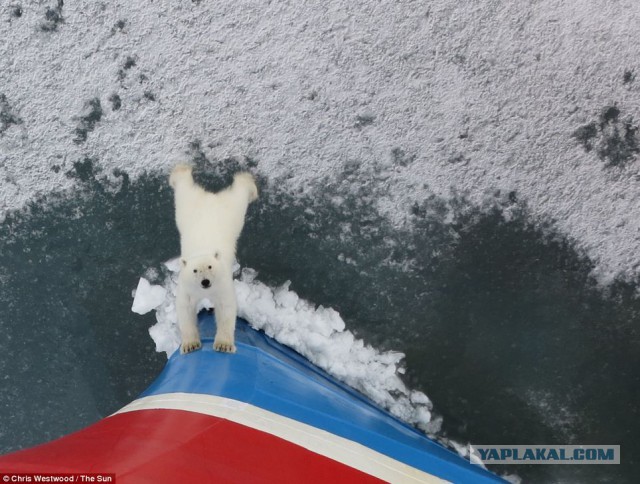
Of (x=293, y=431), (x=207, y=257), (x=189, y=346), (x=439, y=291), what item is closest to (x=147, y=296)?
(x=189, y=346)

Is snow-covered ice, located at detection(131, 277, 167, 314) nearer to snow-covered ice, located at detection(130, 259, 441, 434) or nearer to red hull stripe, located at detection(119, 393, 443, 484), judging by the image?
snow-covered ice, located at detection(130, 259, 441, 434)

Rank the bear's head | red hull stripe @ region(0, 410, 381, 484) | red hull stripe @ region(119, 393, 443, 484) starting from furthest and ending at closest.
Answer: the bear's head < red hull stripe @ region(119, 393, 443, 484) < red hull stripe @ region(0, 410, 381, 484)

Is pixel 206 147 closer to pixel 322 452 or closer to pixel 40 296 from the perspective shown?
pixel 40 296

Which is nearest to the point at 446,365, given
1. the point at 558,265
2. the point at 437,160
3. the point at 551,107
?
the point at 558,265

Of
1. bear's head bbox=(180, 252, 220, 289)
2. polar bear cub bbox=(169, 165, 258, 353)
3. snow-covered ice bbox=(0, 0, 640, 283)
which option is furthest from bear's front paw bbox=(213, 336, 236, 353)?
snow-covered ice bbox=(0, 0, 640, 283)

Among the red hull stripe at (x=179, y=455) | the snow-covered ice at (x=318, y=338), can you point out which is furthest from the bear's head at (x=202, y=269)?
the snow-covered ice at (x=318, y=338)

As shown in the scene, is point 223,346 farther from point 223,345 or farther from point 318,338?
point 318,338

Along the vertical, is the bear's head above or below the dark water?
below

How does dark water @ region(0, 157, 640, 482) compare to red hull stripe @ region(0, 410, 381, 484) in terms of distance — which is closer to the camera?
red hull stripe @ region(0, 410, 381, 484)
